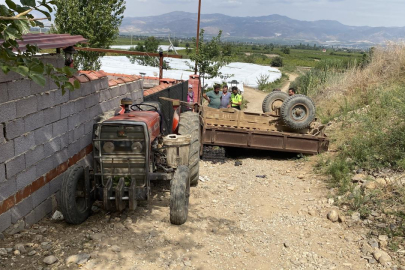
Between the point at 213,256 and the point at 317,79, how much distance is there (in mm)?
14953

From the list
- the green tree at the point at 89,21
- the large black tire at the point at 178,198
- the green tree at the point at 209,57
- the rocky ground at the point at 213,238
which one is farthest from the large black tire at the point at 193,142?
the green tree at the point at 89,21

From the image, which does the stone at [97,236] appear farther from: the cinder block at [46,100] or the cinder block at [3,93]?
the cinder block at [3,93]

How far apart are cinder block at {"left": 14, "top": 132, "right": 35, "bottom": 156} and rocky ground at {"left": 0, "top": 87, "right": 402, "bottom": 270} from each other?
3.41 ft

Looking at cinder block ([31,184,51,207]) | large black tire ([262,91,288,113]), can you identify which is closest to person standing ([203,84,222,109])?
large black tire ([262,91,288,113])

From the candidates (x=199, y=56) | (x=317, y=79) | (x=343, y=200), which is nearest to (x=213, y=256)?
(x=343, y=200)

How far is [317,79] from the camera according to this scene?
1777cm

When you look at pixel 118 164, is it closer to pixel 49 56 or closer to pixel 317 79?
pixel 49 56

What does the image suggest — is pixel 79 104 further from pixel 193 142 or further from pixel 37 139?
pixel 193 142

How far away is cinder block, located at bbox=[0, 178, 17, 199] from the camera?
14.0ft

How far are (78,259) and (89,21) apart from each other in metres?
15.5

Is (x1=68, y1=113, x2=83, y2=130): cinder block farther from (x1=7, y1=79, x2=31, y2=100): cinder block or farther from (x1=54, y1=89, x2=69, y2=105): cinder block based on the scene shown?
(x1=7, y1=79, x2=31, y2=100): cinder block

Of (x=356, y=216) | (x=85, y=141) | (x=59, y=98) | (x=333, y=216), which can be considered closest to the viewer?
(x=59, y=98)

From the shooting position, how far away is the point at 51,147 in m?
5.18

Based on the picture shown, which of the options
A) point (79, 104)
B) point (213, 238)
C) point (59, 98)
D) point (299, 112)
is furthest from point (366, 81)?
point (59, 98)
